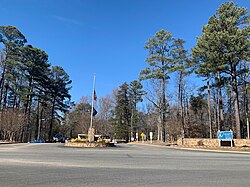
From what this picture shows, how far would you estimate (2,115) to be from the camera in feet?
130

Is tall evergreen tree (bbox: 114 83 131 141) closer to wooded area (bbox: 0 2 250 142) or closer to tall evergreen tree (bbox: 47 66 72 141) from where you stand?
→ wooded area (bbox: 0 2 250 142)

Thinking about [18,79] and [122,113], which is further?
[122,113]

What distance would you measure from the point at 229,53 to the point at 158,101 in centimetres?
1821

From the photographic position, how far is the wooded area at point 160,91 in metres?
27.4

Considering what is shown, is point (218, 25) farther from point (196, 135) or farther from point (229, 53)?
point (196, 135)

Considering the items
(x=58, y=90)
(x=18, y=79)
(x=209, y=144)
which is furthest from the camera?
(x=58, y=90)

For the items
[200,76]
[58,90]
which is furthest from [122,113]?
[200,76]

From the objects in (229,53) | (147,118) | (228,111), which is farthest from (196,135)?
(229,53)

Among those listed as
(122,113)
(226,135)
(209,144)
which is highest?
(122,113)

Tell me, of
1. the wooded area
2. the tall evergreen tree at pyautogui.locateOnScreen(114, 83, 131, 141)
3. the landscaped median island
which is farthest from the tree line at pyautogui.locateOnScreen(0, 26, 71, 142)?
the landscaped median island

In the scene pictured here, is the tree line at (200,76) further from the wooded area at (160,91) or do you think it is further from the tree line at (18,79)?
the tree line at (18,79)

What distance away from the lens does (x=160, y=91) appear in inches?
1617

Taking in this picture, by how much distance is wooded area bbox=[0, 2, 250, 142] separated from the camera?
27438 mm

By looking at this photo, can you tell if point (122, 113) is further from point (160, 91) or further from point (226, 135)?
point (226, 135)
